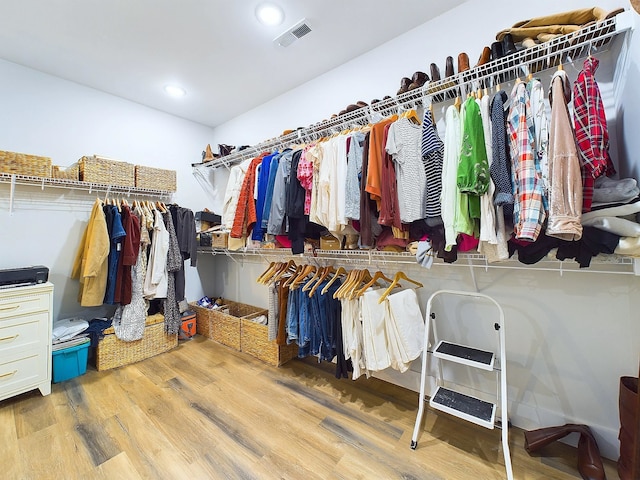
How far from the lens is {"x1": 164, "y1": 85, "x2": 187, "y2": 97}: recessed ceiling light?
8.84ft

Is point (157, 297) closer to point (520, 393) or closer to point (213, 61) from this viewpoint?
point (213, 61)

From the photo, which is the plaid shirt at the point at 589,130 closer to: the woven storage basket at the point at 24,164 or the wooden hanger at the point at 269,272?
the wooden hanger at the point at 269,272

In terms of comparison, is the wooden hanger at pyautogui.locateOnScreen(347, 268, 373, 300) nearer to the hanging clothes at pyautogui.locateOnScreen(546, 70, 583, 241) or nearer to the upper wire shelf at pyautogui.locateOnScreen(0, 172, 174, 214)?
the hanging clothes at pyautogui.locateOnScreen(546, 70, 583, 241)


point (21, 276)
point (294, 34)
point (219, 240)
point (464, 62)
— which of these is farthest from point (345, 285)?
point (21, 276)

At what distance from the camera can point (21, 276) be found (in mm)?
1982

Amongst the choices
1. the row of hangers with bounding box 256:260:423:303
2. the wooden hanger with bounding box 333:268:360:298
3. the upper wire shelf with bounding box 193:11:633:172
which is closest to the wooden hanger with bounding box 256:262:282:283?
the row of hangers with bounding box 256:260:423:303

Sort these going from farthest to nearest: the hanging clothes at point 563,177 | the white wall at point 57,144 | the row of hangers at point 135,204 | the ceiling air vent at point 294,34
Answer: the row of hangers at point 135,204 → the white wall at point 57,144 → the ceiling air vent at point 294,34 → the hanging clothes at point 563,177

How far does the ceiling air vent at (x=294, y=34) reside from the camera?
1892 mm

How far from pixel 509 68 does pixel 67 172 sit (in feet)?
11.2

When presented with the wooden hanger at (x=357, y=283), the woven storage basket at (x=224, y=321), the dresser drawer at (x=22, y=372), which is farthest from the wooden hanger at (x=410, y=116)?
the dresser drawer at (x=22, y=372)

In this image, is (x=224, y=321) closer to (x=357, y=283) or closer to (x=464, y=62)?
(x=357, y=283)

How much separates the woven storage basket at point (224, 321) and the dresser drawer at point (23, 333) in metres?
1.30

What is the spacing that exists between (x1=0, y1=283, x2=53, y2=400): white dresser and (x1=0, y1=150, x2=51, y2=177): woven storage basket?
3.04ft

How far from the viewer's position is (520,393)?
1.63m
